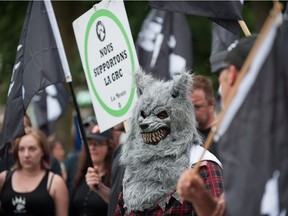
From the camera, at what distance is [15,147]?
313 inches

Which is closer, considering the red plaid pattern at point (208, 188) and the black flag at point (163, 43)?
the red plaid pattern at point (208, 188)

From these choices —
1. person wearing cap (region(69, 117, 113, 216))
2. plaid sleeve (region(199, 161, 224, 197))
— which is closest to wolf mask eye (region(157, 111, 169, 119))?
plaid sleeve (region(199, 161, 224, 197))

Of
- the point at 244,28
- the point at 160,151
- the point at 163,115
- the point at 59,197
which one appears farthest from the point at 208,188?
the point at 59,197

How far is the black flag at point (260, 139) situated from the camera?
3533mm

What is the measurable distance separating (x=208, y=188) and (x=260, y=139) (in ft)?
4.96

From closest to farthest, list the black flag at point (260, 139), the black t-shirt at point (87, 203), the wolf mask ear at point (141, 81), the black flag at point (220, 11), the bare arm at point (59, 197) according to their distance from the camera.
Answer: the black flag at point (260, 139) → the wolf mask ear at point (141, 81) → the black flag at point (220, 11) → the black t-shirt at point (87, 203) → the bare arm at point (59, 197)

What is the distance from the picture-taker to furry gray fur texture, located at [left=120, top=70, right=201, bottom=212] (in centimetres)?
520

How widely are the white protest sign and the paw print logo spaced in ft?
4.37

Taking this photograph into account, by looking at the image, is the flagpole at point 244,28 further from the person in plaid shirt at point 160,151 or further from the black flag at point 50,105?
the black flag at point 50,105

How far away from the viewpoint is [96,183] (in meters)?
6.86

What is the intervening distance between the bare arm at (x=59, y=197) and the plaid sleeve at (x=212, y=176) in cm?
274

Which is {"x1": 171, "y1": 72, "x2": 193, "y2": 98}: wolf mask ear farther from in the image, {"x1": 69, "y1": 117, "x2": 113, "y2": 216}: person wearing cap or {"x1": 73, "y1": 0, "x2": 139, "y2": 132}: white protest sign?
{"x1": 69, "y1": 117, "x2": 113, "y2": 216}: person wearing cap

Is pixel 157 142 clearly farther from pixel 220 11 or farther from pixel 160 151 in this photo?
pixel 220 11

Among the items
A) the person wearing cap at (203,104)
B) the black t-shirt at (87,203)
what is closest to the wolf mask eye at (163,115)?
the person wearing cap at (203,104)
